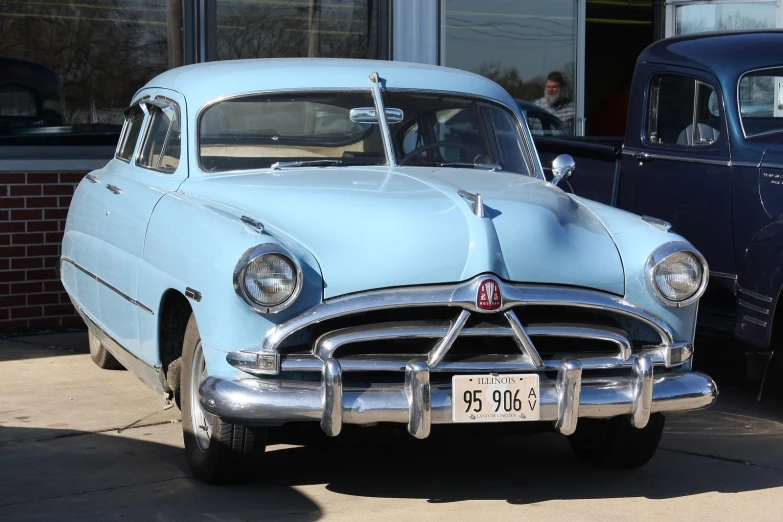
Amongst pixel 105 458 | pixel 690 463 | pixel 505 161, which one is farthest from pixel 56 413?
pixel 690 463

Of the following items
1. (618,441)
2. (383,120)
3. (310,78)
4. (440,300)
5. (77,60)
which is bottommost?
(618,441)

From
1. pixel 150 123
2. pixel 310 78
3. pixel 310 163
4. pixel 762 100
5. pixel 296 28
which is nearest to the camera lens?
pixel 310 163

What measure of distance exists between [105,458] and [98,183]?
176cm

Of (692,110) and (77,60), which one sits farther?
(77,60)

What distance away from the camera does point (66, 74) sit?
9.34m

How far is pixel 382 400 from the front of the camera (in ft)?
14.2

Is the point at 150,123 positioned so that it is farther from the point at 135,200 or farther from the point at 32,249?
the point at 32,249

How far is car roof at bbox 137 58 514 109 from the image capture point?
18.9 feet

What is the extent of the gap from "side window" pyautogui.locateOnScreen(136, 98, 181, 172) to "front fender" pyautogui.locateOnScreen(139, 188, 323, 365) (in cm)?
56

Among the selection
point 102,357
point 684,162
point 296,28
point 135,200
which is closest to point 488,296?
point 135,200

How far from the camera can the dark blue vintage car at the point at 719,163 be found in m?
6.52

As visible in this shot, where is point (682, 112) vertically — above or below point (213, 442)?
above

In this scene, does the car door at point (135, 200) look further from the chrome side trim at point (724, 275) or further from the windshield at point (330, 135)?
the chrome side trim at point (724, 275)

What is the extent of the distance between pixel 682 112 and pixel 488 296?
3.28 m
